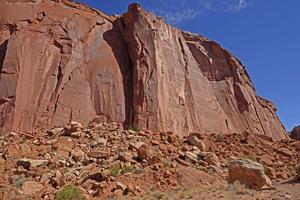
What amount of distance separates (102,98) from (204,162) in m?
11.2

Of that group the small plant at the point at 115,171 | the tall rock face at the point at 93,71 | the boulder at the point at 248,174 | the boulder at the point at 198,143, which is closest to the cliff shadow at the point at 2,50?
the tall rock face at the point at 93,71

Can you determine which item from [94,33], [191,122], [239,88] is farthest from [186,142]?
[239,88]

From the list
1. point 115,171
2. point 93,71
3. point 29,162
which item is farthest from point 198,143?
point 93,71

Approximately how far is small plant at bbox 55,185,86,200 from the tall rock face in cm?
1112

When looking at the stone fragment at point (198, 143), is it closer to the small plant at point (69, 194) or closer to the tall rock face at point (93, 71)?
the tall rock face at point (93, 71)

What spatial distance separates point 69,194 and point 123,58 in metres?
17.9

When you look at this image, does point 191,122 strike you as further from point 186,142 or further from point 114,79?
point 186,142

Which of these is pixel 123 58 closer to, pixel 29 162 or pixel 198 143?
pixel 198 143

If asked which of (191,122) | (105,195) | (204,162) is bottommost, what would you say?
(105,195)

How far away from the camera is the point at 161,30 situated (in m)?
33.2

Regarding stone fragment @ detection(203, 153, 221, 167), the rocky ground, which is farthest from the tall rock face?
stone fragment @ detection(203, 153, 221, 167)

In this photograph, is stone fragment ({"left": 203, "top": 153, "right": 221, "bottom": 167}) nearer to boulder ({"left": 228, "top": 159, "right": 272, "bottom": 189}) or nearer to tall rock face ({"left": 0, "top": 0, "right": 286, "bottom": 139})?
boulder ({"left": 228, "top": 159, "right": 272, "bottom": 189})

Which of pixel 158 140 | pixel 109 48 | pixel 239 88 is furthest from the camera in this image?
pixel 239 88

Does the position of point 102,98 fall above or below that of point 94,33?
below
